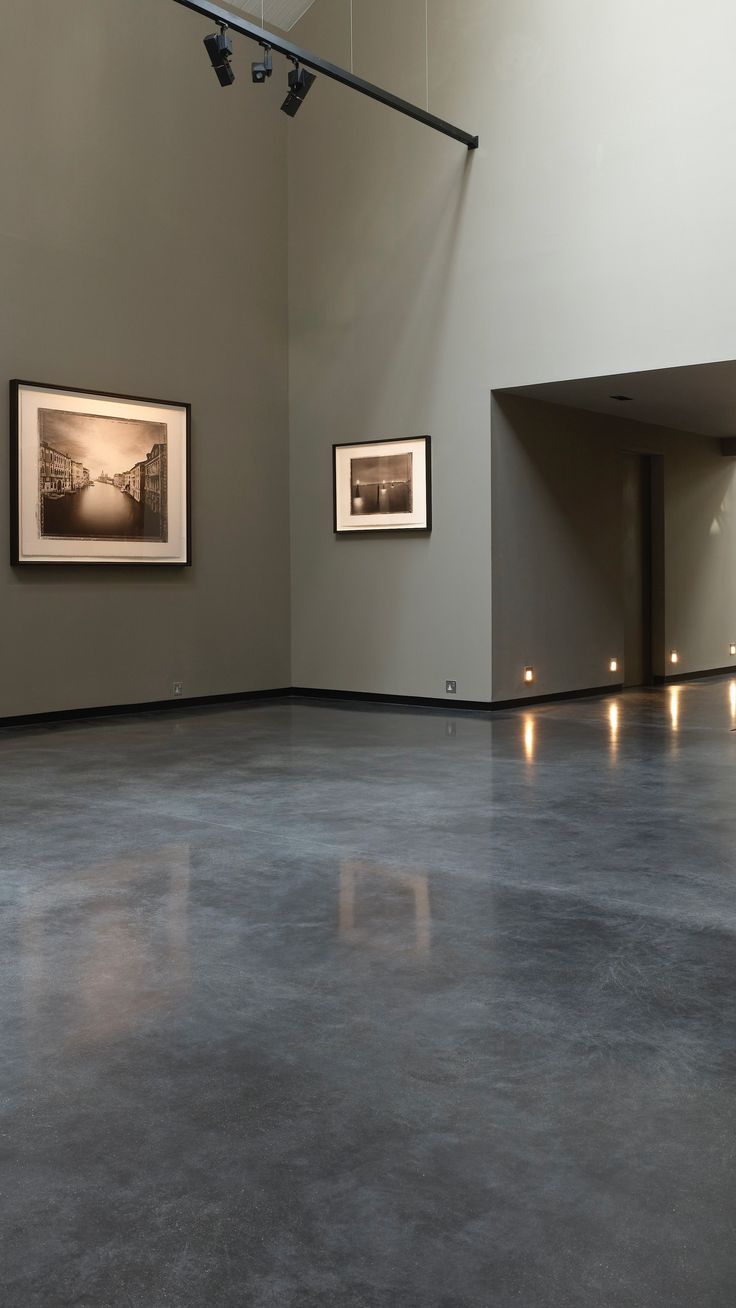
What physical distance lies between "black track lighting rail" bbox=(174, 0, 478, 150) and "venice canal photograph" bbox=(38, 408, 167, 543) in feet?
10.8

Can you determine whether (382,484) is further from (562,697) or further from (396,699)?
(562,697)

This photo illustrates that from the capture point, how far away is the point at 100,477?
404 inches

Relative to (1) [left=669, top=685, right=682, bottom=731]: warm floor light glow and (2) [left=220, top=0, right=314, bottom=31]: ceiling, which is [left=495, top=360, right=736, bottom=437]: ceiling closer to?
(1) [left=669, top=685, right=682, bottom=731]: warm floor light glow

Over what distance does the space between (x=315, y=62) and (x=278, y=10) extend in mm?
3736

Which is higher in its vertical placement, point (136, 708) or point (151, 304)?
point (151, 304)

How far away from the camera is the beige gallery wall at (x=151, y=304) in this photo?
977cm

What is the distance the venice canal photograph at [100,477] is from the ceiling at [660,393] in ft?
10.4

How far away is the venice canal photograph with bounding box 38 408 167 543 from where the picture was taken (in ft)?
32.4

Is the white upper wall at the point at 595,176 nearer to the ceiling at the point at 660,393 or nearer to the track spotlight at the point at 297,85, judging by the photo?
the ceiling at the point at 660,393

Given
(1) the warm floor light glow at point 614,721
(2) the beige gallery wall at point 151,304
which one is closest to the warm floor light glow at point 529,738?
(1) the warm floor light glow at point 614,721

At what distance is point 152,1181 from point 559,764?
558 centimetres

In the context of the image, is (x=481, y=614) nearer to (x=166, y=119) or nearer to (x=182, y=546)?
(x=182, y=546)

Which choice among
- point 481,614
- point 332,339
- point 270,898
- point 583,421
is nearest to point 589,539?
point 583,421

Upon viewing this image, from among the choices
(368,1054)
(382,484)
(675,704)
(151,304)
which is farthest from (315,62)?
(368,1054)
